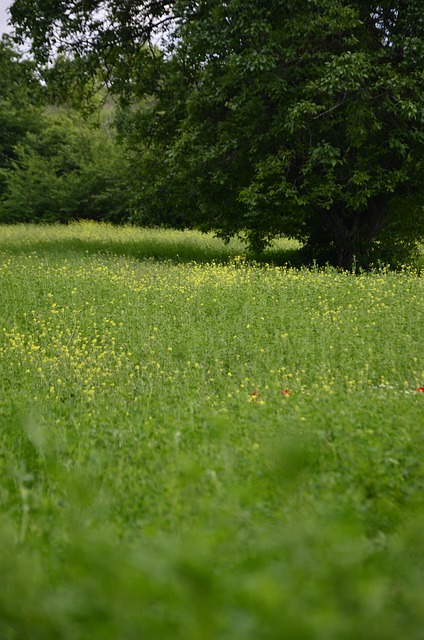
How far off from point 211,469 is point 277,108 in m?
12.6

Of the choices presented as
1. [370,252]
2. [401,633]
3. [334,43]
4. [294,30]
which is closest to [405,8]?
[334,43]

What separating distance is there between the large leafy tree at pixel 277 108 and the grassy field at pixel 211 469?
15.8 feet

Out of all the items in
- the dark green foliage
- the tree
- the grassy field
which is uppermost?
the tree

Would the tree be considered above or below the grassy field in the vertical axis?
above

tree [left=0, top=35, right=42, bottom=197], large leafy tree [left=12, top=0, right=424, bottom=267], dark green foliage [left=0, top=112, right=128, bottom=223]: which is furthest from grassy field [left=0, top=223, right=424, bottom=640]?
tree [left=0, top=35, right=42, bottom=197]

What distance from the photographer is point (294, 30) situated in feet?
43.5

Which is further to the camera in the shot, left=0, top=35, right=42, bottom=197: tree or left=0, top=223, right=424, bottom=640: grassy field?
left=0, top=35, right=42, bottom=197: tree

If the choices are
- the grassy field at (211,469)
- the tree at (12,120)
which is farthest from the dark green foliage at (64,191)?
the grassy field at (211,469)

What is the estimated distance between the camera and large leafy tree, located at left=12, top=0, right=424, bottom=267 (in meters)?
13.4

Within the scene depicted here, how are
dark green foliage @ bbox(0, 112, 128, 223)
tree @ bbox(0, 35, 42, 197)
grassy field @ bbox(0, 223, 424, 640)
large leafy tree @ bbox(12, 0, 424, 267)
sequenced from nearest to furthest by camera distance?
grassy field @ bbox(0, 223, 424, 640) < large leafy tree @ bbox(12, 0, 424, 267) < dark green foliage @ bbox(0, 112, 128, 223) < tree @ bbox(0, 35, 42, 197)

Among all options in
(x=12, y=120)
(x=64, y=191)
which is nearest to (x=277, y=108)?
(x=64, y=191)

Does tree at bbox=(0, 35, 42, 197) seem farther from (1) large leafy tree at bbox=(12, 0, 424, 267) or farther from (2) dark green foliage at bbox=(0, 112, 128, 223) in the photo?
(1) large leafy tree at bbox=(12, 0, 424, 267)

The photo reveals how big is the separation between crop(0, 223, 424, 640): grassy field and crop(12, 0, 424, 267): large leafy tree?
4813 mm

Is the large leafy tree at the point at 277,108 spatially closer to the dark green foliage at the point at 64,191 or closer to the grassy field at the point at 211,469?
the grassy field at the point at 211,469
